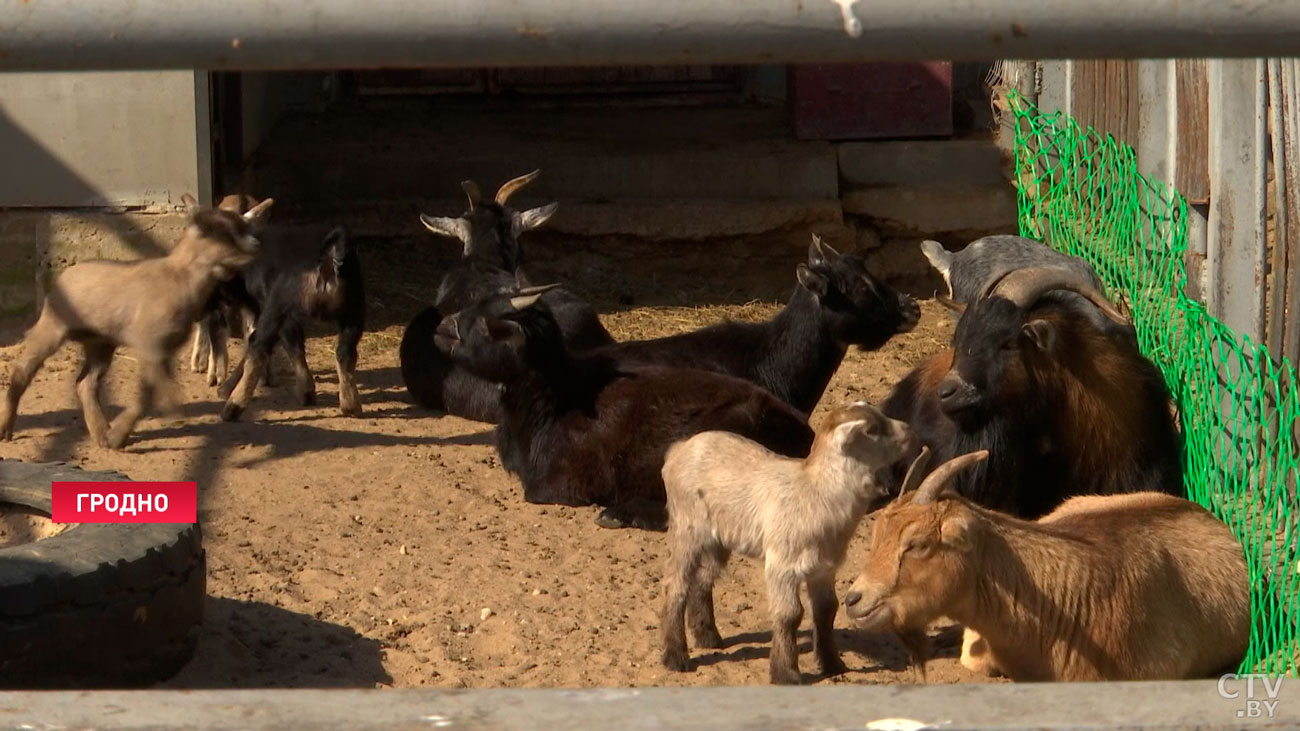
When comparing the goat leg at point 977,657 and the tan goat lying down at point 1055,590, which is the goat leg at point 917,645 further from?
the goat leg at point 977,657

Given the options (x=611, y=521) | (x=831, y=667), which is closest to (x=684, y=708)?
(x=831, y=667)

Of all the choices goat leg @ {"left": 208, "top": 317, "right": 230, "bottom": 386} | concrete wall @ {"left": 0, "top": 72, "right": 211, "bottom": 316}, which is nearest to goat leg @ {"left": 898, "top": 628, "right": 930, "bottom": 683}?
goat leg @ {"left": 208, "top": 317, "right": 230, "bottom": 386}

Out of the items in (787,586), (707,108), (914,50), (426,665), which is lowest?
(426,665)

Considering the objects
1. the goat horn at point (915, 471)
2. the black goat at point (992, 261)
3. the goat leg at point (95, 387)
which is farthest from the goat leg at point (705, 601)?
the goat leg at point (95, 387)

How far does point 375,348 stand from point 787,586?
5249 millimetres

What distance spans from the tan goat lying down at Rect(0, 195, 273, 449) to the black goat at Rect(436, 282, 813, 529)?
3.71 ft

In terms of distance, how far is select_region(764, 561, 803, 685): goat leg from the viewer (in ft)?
15.2

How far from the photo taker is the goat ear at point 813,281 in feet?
24.2

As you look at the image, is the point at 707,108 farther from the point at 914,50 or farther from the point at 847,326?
the point at 914,50

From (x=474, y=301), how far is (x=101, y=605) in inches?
138

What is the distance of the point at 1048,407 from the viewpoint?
564 centimetres

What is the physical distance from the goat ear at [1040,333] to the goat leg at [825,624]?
135 cm

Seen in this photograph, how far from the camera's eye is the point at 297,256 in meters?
7.91

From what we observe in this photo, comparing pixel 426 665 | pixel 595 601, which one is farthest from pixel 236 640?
pixel 595 601
